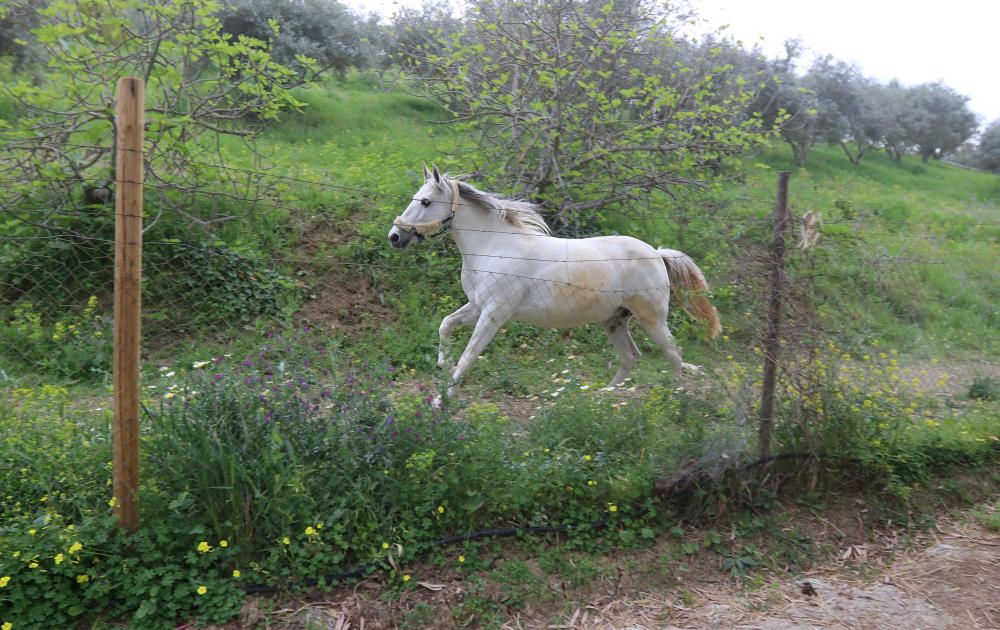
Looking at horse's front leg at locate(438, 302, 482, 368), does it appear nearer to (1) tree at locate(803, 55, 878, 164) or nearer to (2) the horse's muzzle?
(2) the horse's muzzle

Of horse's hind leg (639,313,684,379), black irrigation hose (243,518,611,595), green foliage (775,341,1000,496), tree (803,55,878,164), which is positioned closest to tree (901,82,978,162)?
tree (803,55,878,164)

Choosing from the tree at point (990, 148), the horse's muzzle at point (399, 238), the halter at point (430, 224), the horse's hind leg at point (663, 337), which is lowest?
the horse's hind leg at point (663, 337)

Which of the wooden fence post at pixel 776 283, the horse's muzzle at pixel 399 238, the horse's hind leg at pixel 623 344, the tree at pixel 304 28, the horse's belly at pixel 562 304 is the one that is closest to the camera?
the wooden fence post at pixel 776 283

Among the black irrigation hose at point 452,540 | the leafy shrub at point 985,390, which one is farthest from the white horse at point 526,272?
the leafy shrub at point 985,390

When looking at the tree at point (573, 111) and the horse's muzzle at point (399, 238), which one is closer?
the horse's muzzle at point (399, 238)

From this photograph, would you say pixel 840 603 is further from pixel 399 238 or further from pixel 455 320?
pixel 399 238

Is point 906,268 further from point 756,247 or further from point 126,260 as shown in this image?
point 126,260

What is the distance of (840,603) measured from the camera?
13.2 feet

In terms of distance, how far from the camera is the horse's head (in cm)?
581

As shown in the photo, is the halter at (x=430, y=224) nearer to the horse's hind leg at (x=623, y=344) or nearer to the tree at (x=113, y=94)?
the horse's hind leg at (x=623, y=344)

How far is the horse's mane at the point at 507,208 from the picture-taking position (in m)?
6.15

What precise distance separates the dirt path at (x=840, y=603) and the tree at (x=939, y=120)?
24981 millimetres

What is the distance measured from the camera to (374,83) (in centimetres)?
1933

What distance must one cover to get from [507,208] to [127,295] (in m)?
3.48
